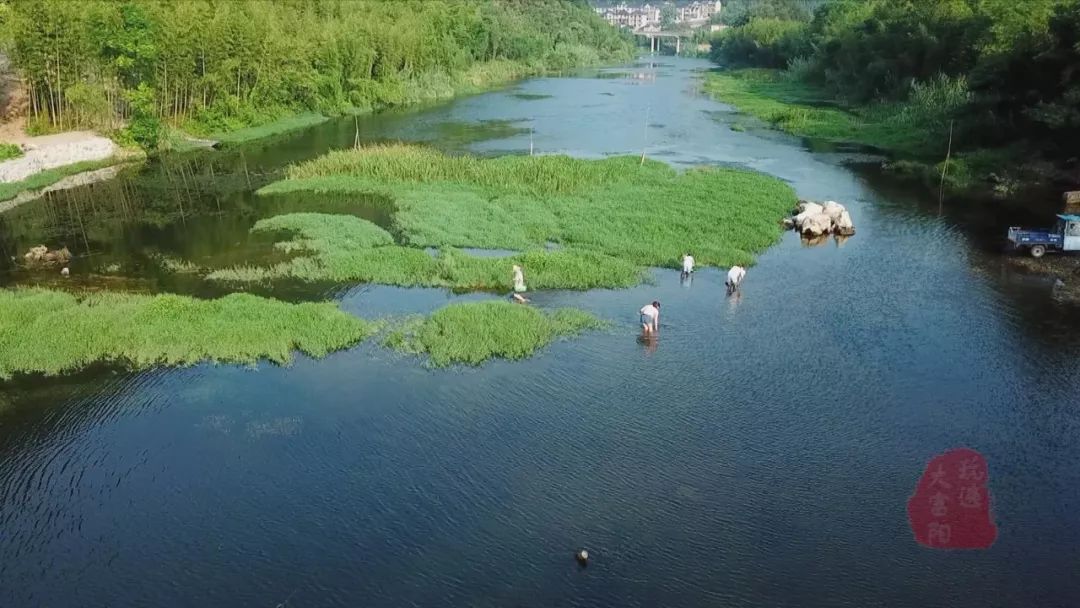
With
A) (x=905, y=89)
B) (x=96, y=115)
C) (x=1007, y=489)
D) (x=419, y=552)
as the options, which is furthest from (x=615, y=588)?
(x=905, y=89)

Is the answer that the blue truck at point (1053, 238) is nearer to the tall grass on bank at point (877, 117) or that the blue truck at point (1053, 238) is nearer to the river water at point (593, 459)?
the river water at point (593, 459)

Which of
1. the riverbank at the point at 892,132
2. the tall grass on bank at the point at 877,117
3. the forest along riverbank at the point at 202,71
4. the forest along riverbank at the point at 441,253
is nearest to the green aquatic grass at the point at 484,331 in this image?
the forest along riverbank at the point at 441,253

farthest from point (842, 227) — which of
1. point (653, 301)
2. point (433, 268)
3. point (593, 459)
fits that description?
point (593, 459)

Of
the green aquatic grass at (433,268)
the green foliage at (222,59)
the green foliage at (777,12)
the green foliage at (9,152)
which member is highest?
the green foliage at (777,12)

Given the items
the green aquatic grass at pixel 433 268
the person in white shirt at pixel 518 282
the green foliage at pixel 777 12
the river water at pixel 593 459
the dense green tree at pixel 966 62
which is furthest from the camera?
the green foliage at pixel 777 12

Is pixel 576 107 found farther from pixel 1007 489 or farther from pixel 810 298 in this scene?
pixel 1007 489

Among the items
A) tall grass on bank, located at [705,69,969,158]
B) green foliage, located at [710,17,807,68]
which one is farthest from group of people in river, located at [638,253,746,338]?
green foliage, located at [710,17,807,68]

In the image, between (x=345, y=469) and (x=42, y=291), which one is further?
(x=42, y=291)

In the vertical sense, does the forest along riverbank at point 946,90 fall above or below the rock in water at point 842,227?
above
